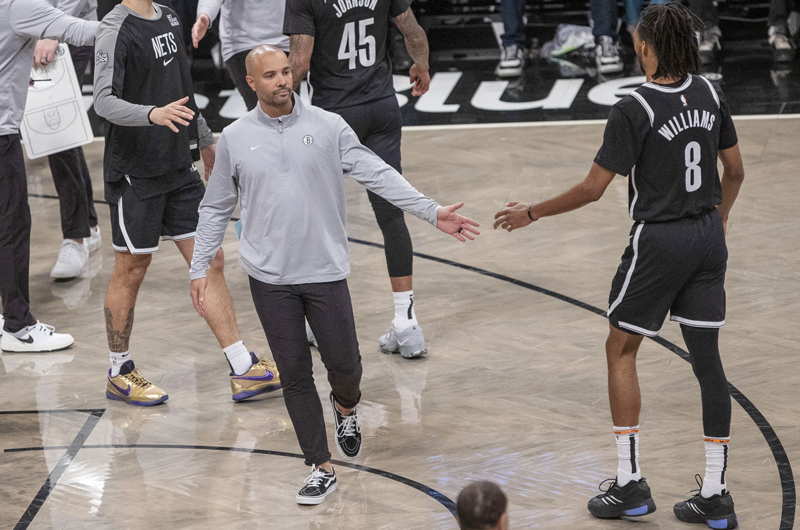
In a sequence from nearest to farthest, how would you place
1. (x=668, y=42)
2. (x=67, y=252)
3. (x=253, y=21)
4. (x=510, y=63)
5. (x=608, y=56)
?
(x=668, y=42)
(x=253, y=21)
(x=67, y=252)
(x=608, y=56)
(x=510, y=63)

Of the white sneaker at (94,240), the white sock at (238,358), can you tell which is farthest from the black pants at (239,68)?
the white sock at (238,358)

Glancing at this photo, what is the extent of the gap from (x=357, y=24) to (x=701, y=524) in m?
2.69

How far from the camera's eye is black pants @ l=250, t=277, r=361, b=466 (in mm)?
3664

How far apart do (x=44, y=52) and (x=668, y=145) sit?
3671 millimetres

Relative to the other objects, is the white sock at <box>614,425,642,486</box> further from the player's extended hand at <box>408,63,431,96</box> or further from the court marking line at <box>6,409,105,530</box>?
the player's extended hand at <box>408,63,431,96</box>

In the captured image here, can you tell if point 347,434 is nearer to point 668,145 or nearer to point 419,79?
point 668,145

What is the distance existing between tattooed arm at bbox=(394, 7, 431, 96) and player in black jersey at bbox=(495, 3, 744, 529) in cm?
175

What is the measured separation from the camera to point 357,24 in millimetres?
4793

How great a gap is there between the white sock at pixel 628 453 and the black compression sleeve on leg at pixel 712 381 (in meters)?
0.26

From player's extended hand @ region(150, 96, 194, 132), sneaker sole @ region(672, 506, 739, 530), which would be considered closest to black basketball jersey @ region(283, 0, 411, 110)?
player's extended hand @ region(150, 96, 194, 132)

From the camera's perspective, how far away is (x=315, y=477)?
3734mm

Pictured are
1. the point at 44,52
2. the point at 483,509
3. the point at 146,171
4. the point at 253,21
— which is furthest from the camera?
the point at 253,21

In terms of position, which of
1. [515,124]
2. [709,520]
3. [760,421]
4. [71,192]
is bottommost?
[515,124]

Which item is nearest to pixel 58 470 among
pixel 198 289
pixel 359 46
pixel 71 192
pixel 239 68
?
pixel 198 289
